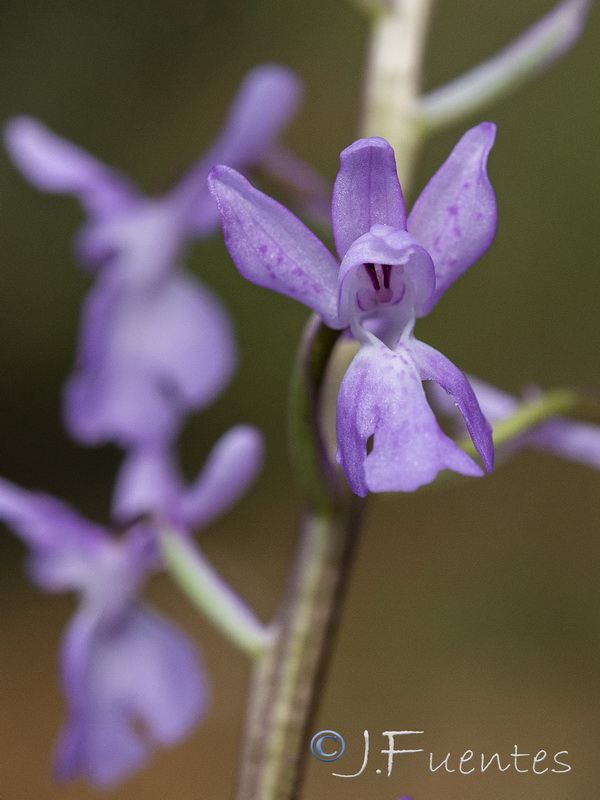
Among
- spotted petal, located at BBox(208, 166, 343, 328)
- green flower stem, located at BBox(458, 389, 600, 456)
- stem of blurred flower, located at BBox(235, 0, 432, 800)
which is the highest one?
green flower stem, located at BBox(458, 389, 600, 456)

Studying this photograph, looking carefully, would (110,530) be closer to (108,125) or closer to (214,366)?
(214,366)

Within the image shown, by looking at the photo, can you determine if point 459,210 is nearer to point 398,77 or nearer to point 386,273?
point 386,273

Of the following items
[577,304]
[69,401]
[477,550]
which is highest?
[577,304]

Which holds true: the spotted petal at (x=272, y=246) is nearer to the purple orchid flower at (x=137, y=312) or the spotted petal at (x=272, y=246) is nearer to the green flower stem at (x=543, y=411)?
the green flower stem at (x=543, y=411)

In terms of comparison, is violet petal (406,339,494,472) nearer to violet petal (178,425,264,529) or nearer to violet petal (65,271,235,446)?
violet petal (178,425,264,529)

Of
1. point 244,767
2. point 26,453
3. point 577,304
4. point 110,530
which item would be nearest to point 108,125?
point 26,453

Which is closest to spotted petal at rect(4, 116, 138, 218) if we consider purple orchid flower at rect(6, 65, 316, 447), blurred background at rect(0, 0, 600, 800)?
purple orchid flower at rect(6, 65, 316, 447)
